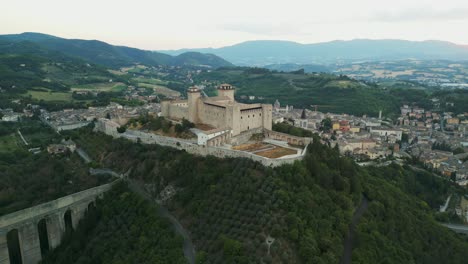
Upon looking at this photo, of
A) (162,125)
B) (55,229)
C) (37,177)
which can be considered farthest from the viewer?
(162,125)

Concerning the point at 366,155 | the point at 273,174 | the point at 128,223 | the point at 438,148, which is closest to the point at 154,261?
the point at 128,223

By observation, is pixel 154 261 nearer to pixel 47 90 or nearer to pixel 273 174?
pixel 273 174

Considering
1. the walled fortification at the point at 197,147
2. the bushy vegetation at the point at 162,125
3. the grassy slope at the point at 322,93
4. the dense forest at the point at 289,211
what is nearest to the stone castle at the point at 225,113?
the walled fortification at the point at 197,147

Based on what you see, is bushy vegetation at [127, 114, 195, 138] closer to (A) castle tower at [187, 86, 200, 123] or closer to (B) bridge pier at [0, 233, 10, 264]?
(A) castle tower at [187, 86, 200, 123]

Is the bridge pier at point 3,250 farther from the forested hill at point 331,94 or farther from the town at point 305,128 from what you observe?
the forested hill at point 331,94

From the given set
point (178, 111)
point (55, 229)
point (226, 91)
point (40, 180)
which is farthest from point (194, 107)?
point (55, 229)

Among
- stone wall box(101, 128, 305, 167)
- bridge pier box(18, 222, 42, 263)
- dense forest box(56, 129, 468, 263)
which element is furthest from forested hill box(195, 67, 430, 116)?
bridge pier box(18, 222, 42, 263)

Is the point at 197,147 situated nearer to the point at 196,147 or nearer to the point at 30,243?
the point at 196,147
